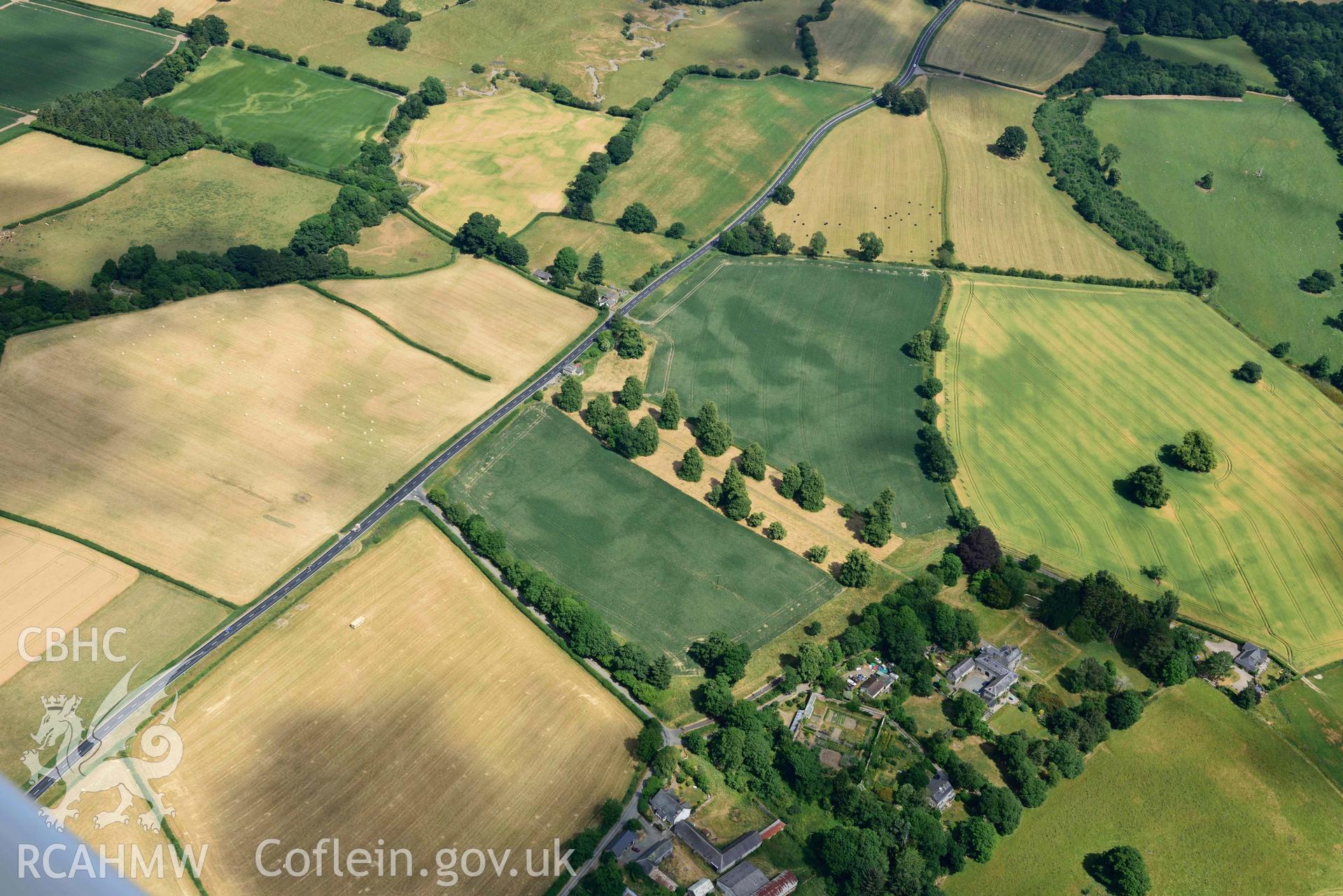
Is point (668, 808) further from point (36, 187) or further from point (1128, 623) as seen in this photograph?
point (36, 187)

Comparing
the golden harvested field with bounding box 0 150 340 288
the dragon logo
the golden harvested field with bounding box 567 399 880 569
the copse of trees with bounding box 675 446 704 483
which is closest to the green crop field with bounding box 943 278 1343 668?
the golden harvested field with bounding box 567 399 880 569

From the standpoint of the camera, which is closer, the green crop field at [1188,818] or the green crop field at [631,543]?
the green crop field at [1188,818]

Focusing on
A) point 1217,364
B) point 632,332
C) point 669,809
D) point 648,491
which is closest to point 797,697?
point 669,809

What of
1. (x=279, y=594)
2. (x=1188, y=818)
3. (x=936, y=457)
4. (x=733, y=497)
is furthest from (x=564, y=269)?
(x=1188, y=818)

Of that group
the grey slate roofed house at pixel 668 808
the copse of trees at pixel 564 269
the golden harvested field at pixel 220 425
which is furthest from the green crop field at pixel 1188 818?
the copse of trees at pixel 564 269

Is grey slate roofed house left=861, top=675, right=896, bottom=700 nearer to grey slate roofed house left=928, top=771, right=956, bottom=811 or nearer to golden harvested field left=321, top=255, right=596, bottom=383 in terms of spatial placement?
grey slate roofed house left=928, top=771, right=956, bottom=811

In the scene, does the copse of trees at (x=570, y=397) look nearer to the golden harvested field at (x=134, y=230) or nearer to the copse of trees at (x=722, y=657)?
the copse of trees at (x=722, y=657)
